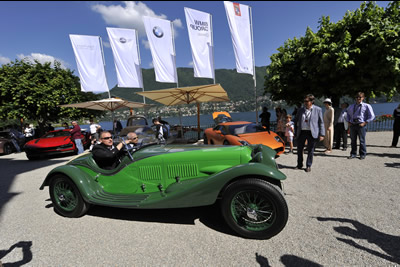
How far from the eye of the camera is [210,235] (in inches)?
102

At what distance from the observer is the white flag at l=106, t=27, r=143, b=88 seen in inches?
527

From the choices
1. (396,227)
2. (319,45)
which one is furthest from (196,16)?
(396,227)

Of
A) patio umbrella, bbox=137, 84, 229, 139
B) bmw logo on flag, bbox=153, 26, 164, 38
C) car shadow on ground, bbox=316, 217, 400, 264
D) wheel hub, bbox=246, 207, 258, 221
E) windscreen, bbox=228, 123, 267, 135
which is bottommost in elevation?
car shadow on ground, bbox=316, 217, 400, 264

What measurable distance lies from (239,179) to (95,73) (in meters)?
15.1

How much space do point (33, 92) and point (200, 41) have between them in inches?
533

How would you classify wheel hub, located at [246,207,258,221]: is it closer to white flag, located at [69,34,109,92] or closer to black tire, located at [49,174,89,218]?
black tire, located at [49,174,89,218]

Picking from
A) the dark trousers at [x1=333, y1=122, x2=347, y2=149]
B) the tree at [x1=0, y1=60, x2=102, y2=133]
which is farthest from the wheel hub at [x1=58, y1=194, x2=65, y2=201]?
the tree at [x1=0, y1=60, x2=102, y2=133]

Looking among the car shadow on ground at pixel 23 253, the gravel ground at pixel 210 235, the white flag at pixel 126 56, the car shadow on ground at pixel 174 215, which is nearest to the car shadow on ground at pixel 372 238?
the gravel ground at pixel 210 235

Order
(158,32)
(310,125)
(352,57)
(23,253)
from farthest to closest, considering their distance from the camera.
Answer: (158,32)
(352,57)
(310,125)
(23,253)

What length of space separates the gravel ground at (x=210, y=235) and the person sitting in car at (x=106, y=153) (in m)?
0.92

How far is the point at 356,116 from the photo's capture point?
5.75m

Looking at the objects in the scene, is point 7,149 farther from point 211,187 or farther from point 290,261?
point 290,261

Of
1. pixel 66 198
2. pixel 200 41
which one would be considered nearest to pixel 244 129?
pixel 66 198

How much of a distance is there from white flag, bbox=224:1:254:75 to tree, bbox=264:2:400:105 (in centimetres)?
297
